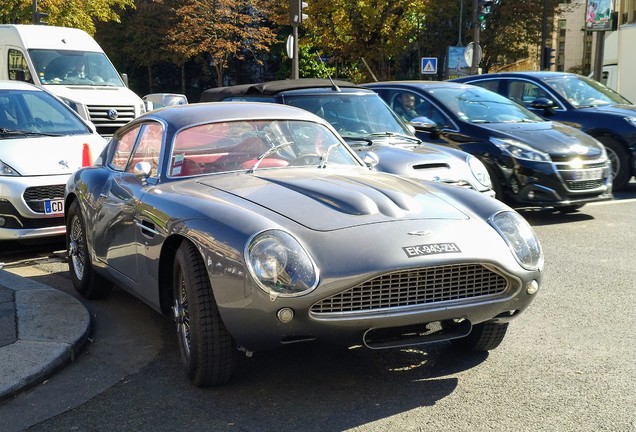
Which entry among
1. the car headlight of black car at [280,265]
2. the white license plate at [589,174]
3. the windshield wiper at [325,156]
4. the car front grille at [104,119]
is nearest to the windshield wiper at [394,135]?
the white license plate at [589,174]

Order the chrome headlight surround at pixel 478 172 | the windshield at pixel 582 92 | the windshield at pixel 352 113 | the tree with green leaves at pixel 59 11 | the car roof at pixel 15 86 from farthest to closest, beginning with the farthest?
the tree with green leaves at pixel 59 11, the windshield at pixel 582 92, the car roof at pixel 15 86, the windshield at pixel 352 113, the chrome headlight surround at pixel 478 172

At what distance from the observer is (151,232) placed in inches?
198

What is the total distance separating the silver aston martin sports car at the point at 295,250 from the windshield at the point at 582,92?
794cm

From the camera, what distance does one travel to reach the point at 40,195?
8.09 meters

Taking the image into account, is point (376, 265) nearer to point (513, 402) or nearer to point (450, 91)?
point (513, 402)

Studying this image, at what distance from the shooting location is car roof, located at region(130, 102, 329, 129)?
5.68 metres

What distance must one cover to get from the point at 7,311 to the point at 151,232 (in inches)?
60.1

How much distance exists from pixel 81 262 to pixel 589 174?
5.94 meters

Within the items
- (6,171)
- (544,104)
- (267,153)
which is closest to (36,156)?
(6,171)

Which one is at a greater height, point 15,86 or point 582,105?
Answer: point 15,86

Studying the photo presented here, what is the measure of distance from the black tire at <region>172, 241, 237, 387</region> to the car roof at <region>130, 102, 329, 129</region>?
54.1 inches

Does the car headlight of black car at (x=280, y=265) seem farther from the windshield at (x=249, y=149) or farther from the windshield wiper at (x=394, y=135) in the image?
the windshield wiper at (x=394, y=135)

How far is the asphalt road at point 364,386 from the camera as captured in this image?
4074 millimetres

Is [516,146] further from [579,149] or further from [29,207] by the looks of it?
[29,207]
